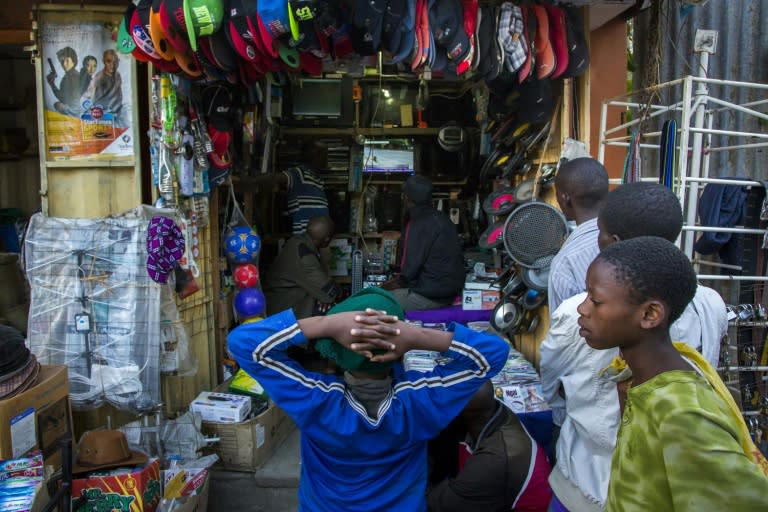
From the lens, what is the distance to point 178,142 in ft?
12.3

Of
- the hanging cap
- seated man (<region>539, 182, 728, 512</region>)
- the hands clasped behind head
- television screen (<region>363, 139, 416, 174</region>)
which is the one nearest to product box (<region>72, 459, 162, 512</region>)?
the hands clasped behind head

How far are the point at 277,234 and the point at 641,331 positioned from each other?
18.6ft

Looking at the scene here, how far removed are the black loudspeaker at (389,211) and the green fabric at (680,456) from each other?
5355 mm

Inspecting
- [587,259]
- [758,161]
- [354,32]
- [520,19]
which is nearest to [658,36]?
[520,19]

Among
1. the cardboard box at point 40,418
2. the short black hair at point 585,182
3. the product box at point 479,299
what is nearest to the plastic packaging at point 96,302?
the cardboard box at point 40,418

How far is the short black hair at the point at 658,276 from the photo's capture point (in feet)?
4.20

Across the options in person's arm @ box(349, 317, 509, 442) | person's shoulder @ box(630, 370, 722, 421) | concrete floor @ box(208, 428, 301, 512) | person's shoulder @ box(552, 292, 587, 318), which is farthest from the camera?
concrete floor @ box(208, 428, 301, 512)

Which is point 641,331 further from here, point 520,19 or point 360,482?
→ point 520,19

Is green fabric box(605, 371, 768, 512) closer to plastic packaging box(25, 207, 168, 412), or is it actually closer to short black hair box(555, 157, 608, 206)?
short black hair box(555, 157, 608, 206)

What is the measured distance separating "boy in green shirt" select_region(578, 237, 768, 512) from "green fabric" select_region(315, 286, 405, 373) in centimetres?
67

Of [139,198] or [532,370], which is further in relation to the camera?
[532,370]

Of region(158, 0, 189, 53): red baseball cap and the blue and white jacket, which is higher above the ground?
region(158, 0, 189, 53): red baseball cap

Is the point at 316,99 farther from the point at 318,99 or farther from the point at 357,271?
the point at 357,271

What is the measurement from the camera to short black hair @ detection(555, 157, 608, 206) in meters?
2.74
